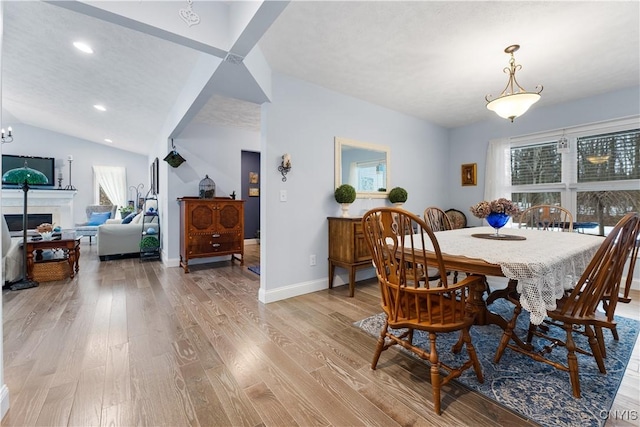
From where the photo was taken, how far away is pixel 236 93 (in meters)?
2.71

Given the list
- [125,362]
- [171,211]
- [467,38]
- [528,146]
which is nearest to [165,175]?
[171,211]

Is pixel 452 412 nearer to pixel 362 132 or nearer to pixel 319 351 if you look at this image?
pixel 319 351

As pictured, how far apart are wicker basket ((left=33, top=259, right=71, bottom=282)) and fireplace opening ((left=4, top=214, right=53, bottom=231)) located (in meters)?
4.55

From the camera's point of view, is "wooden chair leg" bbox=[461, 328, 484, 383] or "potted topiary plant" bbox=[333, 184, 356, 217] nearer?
"wooden chair leg" bbox=[461, 328, 484, 383]

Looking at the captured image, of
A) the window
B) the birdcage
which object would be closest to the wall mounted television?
the birdcage

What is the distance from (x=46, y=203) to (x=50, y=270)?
4793 millimetres

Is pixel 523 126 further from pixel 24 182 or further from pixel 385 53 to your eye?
pixel 24 182

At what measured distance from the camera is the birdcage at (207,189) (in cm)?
439

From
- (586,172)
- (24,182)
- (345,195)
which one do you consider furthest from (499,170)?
(24,182)

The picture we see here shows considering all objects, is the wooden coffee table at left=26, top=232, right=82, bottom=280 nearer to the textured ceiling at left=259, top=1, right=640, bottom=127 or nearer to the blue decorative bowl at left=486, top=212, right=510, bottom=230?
the textured ceiling at left=259, top=1, right=640, bottom=127

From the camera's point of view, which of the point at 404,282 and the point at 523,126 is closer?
the point at 404,282

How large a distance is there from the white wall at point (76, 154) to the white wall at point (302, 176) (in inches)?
296

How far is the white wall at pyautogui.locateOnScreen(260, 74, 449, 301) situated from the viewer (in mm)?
2834

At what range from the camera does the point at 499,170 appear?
4.23 m
